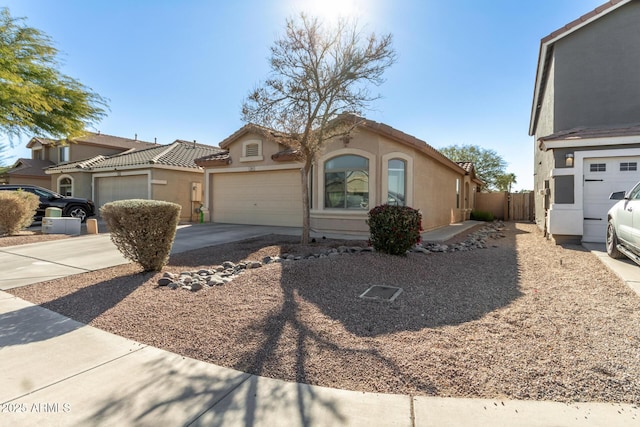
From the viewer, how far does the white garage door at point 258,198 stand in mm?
14422

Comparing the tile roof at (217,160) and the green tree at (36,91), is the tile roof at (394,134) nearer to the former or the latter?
the tile roof at (217,160)

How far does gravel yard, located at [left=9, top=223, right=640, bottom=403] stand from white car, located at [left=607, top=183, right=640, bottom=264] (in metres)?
0.55

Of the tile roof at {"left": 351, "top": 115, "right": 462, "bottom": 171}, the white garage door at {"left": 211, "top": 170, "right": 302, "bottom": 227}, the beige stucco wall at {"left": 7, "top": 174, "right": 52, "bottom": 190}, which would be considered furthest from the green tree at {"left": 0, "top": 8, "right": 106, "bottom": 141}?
the beige stucco wall at {"left": 7, "top": 174, "right": 52, "bottom": 190}

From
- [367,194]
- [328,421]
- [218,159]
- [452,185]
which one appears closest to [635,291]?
[328,421]

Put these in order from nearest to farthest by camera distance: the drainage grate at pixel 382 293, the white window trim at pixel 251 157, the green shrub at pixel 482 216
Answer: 1. the drainage grate at pixel 382 293
2. the white window trim at pixel 251 157
3. the green shrub at pixel 482 216

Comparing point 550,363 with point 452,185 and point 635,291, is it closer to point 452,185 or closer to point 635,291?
point 635,291

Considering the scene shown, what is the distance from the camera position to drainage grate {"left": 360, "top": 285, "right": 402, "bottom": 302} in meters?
4.94

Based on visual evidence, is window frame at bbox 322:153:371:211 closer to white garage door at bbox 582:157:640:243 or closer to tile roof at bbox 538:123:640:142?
tile roof at bbox 538:123:640:142

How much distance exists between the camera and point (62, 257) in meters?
7.98

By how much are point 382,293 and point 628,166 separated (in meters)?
8.63

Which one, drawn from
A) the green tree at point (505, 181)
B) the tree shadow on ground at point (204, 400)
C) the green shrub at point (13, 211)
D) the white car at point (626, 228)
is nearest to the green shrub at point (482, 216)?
the white car at point (626, 228)

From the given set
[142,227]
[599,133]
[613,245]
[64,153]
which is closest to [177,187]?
[142,227]

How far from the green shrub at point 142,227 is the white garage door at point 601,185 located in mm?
10595

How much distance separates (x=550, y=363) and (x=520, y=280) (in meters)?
3.36
